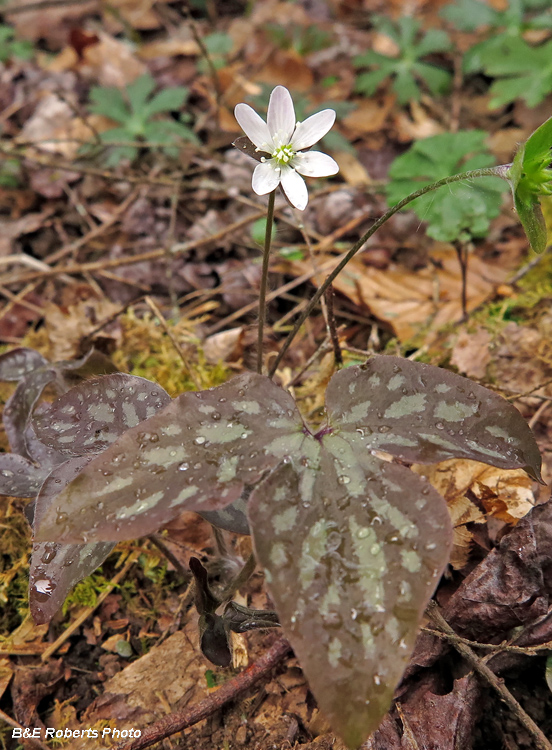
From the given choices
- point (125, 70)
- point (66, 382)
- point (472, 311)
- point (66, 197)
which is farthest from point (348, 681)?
point (125, 70)

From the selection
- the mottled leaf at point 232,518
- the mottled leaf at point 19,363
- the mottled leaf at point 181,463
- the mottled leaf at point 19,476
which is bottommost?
the mottled leaf at point 19,363

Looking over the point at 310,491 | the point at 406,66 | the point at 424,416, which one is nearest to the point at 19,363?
the point at 310,491

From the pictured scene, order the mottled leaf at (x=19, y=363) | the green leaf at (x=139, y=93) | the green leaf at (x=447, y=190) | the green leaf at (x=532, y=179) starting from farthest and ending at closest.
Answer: the green leaf at (x=139, y=93), the green leaf at (x=447, y=190), the mottled leaf at (x=19, y=363), the green leaf at (x=532, y=179)

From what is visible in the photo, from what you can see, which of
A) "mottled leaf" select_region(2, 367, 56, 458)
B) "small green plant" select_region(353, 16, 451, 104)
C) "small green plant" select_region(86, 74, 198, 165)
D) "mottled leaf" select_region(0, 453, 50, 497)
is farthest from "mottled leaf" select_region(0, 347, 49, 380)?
"small green plant" select_region(353, 16, 451, 104)

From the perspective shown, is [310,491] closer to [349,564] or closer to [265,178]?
[349,564]

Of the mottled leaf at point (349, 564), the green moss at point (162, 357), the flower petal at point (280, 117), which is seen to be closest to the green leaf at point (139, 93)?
the green moss at point (162, 357)

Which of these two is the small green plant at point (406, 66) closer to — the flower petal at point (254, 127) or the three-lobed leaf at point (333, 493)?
the flower petal at point (254, 127)
